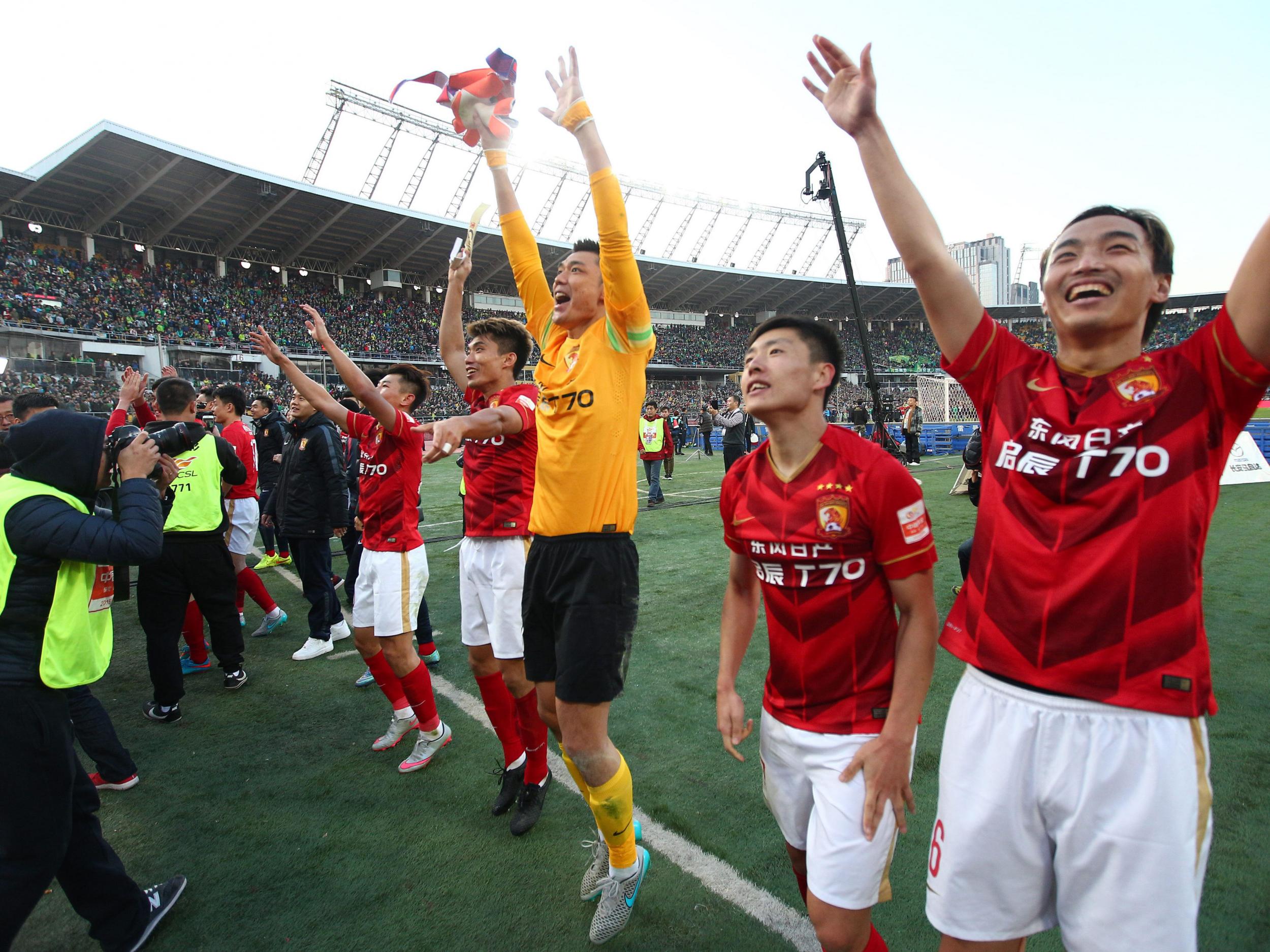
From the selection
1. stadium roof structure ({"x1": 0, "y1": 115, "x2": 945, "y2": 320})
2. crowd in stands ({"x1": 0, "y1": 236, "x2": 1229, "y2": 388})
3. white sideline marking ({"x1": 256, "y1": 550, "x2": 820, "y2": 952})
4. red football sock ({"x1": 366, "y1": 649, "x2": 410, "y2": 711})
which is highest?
stadium roof structure ({"x1": 0, "y1": 115, "x2": 945, "y2": 320})

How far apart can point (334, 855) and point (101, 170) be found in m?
33.7

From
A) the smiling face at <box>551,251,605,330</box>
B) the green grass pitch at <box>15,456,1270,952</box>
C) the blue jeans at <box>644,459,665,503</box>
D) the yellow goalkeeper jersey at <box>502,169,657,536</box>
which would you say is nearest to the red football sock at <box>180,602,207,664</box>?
the green grass pitch at <box>15,456,1270,952</box>

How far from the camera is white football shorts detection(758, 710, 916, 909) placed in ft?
5.59

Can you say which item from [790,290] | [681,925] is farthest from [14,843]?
[790,290]

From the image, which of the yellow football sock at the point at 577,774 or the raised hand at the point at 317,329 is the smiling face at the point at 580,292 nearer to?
the yellow football sock at the point at 577,774

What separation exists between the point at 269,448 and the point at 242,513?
1348mm

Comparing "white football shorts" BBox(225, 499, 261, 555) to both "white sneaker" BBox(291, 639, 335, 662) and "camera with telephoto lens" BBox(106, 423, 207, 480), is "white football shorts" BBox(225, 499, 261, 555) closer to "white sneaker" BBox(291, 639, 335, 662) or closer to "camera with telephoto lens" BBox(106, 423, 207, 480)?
"white sneaker" BBox(291, 639, 335, 662)

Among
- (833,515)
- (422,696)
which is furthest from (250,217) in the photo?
(833,515)

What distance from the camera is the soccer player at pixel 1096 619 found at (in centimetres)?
133

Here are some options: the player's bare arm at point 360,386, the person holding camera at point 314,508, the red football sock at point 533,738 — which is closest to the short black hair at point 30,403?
the person holding camera at point 314,508

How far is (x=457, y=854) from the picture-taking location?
2941mm

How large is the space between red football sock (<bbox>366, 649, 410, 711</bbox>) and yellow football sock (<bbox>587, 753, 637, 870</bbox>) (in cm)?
204

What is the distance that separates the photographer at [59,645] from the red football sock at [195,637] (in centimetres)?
325

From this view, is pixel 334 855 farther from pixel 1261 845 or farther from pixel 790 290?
pixel 790 290
